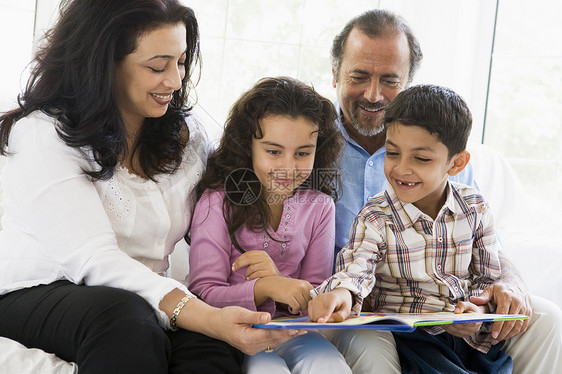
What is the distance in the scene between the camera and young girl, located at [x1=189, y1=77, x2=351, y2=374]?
1682mm

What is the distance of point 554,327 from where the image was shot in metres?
1.61

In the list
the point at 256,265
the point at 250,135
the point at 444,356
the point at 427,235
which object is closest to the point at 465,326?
the point at 444,356

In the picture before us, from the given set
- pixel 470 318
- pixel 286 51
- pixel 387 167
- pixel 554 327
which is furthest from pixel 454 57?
pixel 470 318

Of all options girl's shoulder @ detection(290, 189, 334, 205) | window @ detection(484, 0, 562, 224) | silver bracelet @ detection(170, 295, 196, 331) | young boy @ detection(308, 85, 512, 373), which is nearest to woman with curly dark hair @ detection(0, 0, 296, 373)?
silver bracelet @ detection(170, 295, 196, 331)

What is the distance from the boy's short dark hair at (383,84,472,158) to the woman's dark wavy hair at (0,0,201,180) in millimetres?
614

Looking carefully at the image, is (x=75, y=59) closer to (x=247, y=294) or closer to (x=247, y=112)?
(x=247, y=112)

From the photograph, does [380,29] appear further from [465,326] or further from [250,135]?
[465,326]

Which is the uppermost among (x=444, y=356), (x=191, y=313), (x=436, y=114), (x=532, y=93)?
(x=532, y=93)

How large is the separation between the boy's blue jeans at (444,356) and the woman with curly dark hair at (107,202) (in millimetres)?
383

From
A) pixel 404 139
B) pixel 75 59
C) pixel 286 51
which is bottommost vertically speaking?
pixel 404 139

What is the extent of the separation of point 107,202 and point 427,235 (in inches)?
32.6

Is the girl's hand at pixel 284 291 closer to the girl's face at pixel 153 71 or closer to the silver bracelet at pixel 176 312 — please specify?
the silver bracelet at pixel 176 312

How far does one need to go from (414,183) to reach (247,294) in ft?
1.70

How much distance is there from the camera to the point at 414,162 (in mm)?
1676
